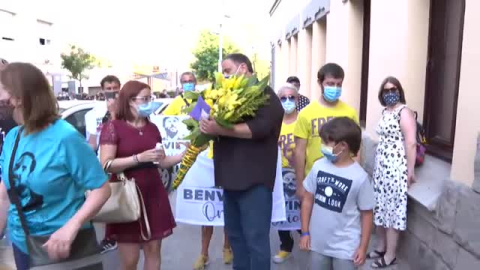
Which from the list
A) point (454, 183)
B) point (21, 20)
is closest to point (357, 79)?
point (454, 183)

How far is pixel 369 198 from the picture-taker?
9.07 ft

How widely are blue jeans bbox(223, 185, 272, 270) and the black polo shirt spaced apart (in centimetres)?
9

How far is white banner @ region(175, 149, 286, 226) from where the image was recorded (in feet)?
14.4

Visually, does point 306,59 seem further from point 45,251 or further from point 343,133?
point 45,251

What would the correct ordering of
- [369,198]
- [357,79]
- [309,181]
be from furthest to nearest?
[357,79] → [309,181] → [369,198]

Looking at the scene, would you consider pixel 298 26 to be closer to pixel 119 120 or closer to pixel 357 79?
pixel 357 79

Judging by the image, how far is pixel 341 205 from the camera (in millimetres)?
2777

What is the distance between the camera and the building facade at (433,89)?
3.20 m

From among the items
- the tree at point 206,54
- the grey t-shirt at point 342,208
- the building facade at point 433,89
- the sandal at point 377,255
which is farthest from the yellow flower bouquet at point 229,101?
the tree at point 206,54

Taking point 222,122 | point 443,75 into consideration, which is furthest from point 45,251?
point 443,75

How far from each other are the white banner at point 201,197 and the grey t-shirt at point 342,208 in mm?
1706

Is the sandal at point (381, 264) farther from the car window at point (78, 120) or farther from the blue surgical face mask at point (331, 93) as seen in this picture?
the car window at point (78, 120)

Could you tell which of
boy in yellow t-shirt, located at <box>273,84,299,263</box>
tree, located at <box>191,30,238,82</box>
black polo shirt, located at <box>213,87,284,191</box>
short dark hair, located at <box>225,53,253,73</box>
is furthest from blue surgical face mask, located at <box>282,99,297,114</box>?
tree, located at <box>191,30,238,82</box>

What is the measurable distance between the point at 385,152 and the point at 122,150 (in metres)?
2.34
